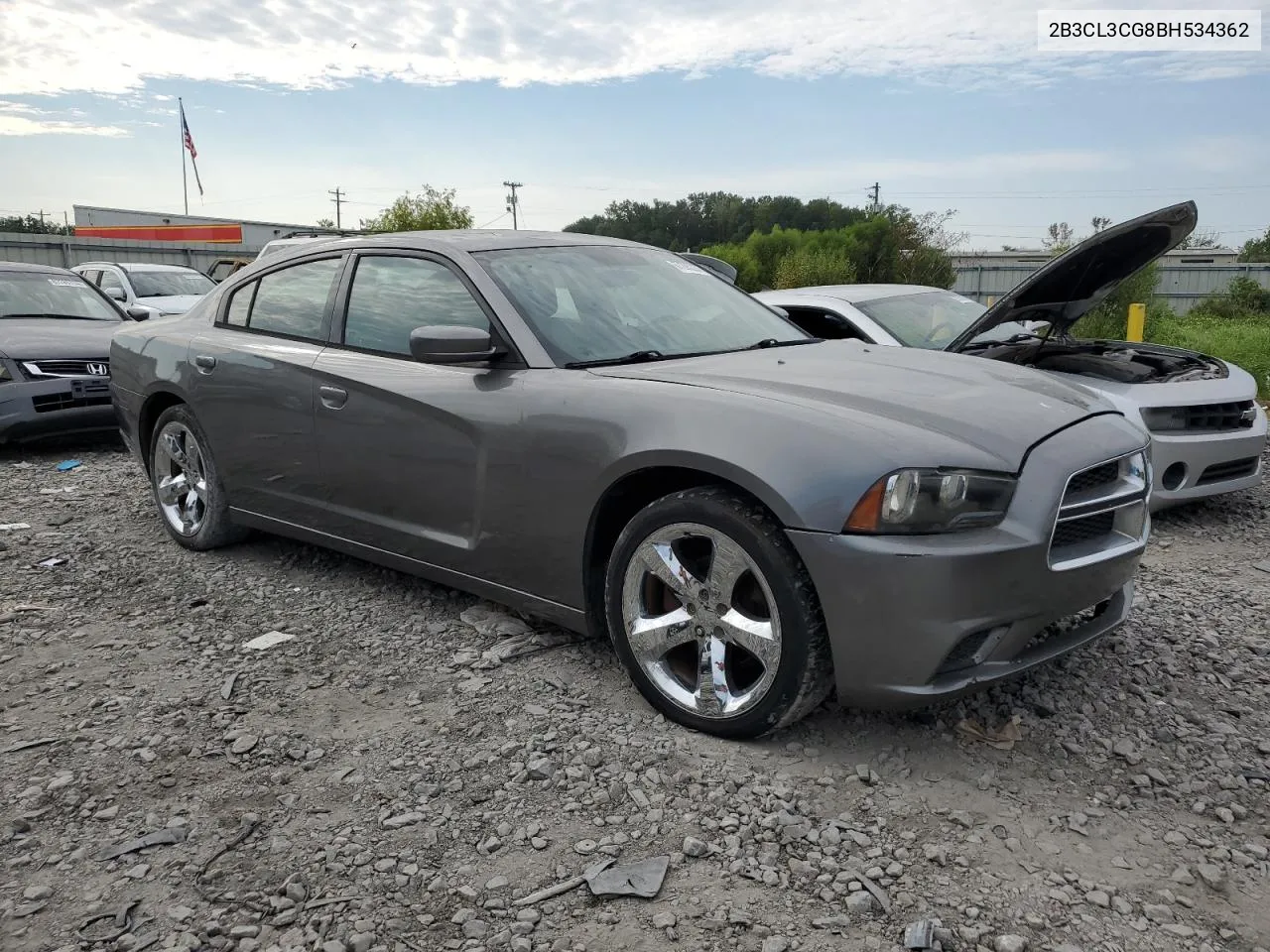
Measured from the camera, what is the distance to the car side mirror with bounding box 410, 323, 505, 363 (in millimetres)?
3547

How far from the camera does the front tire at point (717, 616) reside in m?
2.92

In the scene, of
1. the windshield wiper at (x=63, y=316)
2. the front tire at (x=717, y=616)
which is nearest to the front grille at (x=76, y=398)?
the windshield wiper at (x=63, y=316)

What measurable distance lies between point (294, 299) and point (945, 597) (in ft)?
10.6

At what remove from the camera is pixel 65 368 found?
820cm

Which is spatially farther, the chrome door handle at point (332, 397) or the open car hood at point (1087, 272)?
the open car hood at point (1087, 272)

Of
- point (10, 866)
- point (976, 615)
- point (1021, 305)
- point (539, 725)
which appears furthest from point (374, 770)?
point (1021, 305)

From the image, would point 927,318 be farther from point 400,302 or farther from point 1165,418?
point 400,302

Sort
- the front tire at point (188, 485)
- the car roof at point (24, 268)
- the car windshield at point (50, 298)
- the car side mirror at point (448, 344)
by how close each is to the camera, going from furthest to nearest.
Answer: the car roof at point (24, 268) → the car windshield at point (50, 298) → the front tire at point (188, 485) → the car side mirror at point (448, 344)

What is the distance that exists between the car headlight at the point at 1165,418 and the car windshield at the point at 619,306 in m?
2.37

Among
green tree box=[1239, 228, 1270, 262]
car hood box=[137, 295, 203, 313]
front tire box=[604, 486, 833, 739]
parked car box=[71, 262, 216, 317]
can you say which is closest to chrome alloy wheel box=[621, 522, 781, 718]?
front tire box=[604, 486, 833, 739]

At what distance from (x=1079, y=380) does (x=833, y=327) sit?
5.15 ft

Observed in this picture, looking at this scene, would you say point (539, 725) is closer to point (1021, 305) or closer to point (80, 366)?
point (1021, 305)

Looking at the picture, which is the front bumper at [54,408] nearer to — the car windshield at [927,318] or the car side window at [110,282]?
the car windshield at [927,318]

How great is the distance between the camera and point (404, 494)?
402cm
